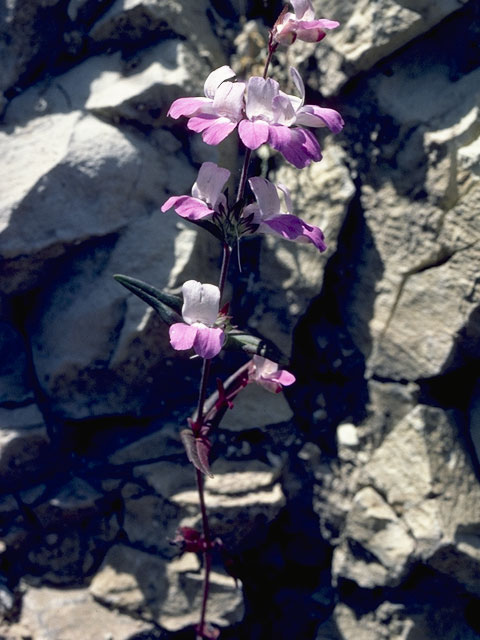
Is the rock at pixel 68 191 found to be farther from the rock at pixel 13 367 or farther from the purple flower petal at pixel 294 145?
the purple flower petal at pixel 294 145

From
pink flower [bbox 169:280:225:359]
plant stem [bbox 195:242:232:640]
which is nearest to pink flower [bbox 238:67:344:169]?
pink flower [bbox 169:280:225:359]

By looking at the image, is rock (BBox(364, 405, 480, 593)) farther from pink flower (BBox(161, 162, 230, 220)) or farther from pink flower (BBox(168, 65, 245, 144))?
pink flower (BBox(168, 65, 245, 144))

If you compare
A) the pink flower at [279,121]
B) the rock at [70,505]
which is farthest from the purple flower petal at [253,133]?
the rock at [70,505]

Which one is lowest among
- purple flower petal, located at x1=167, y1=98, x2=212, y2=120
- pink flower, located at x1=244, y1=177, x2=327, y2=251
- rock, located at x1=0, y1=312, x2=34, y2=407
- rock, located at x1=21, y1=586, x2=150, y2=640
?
rock, located at x1=21, y1=586, x2=150, y2=640

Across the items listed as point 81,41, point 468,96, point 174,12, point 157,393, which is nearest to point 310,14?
point 468,96

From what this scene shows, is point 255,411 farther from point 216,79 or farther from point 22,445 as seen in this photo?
point 216,79

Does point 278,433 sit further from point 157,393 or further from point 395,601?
point 395,601
